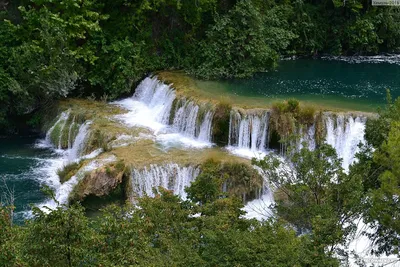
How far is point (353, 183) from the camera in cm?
1202

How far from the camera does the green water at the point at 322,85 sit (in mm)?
22641

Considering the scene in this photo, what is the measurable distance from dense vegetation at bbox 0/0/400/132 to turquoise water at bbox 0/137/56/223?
1.25 m

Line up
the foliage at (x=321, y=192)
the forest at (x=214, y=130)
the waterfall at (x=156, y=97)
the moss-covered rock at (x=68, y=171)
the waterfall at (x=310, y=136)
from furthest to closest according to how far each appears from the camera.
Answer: the waterfall at (x=156, y=97)
the waterfall at (x=310, y=136)
the moss-covered rock at (x=68, y=171)
the foliage at (x=321, y=192)
the forest at (x=214, y=130)

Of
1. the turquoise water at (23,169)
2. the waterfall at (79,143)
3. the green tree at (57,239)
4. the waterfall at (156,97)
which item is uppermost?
the waterfall at (156,97)

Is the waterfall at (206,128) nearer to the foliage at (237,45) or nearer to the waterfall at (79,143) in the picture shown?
the waterfall at (79,143)

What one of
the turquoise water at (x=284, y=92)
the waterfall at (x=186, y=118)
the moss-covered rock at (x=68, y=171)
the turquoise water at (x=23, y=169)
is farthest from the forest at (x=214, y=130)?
the moss-covered rock at (x=68, y=171)

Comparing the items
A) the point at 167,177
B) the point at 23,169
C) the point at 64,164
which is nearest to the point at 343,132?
the point at 167,177

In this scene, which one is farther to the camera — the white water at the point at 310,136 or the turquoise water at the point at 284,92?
the white water at the point at 310,136

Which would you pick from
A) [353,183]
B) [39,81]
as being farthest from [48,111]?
[353,183]

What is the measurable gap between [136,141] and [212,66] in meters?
6.84

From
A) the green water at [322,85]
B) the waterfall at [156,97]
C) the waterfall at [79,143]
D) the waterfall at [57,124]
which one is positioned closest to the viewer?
Answer: the waterfall at [79,143]

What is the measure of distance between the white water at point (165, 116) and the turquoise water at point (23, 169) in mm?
3350

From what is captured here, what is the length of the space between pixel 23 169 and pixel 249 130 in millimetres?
7822

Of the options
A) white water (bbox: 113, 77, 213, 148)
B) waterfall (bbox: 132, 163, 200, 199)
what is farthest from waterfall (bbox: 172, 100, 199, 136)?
waterfall (bbox: 132, 163, 200, 199)
